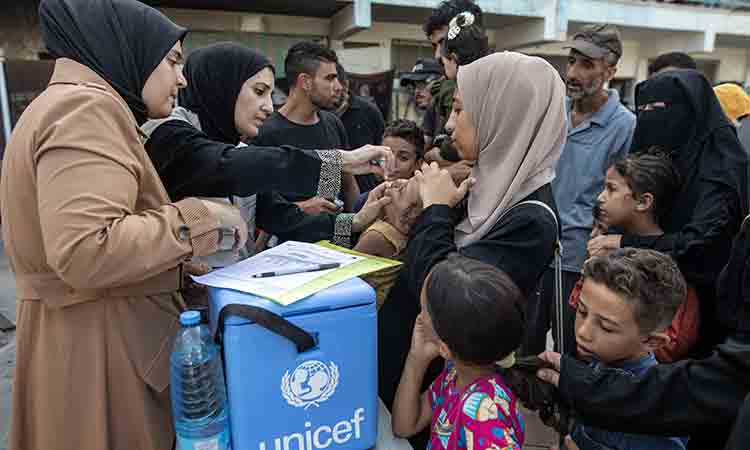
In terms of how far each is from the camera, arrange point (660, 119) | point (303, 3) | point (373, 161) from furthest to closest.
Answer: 1. point (303, 3)
2. point (660, 119)
3. point (373, 161)

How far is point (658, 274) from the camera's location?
4.10ft

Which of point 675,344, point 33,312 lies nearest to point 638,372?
point 675,344

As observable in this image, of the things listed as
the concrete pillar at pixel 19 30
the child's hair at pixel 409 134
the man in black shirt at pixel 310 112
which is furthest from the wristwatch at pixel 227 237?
the concrete pillar at pixel 19 30

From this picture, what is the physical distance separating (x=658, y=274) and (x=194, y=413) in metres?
1.12

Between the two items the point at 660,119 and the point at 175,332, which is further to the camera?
the point at 660,119

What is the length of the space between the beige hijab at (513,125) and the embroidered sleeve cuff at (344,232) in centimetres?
47

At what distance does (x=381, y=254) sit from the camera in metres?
1.50

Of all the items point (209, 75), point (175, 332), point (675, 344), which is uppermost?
point (209, 75)

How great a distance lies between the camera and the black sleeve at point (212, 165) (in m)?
1.28

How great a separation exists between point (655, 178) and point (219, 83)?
5.28ft

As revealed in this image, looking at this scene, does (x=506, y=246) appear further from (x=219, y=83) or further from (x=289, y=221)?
(x=219, y=83)

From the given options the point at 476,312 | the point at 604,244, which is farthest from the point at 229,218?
the point at 604,244

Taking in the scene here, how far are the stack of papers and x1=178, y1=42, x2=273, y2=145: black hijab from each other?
22.9 inches

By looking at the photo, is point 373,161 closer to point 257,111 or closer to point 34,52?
point 257,111
